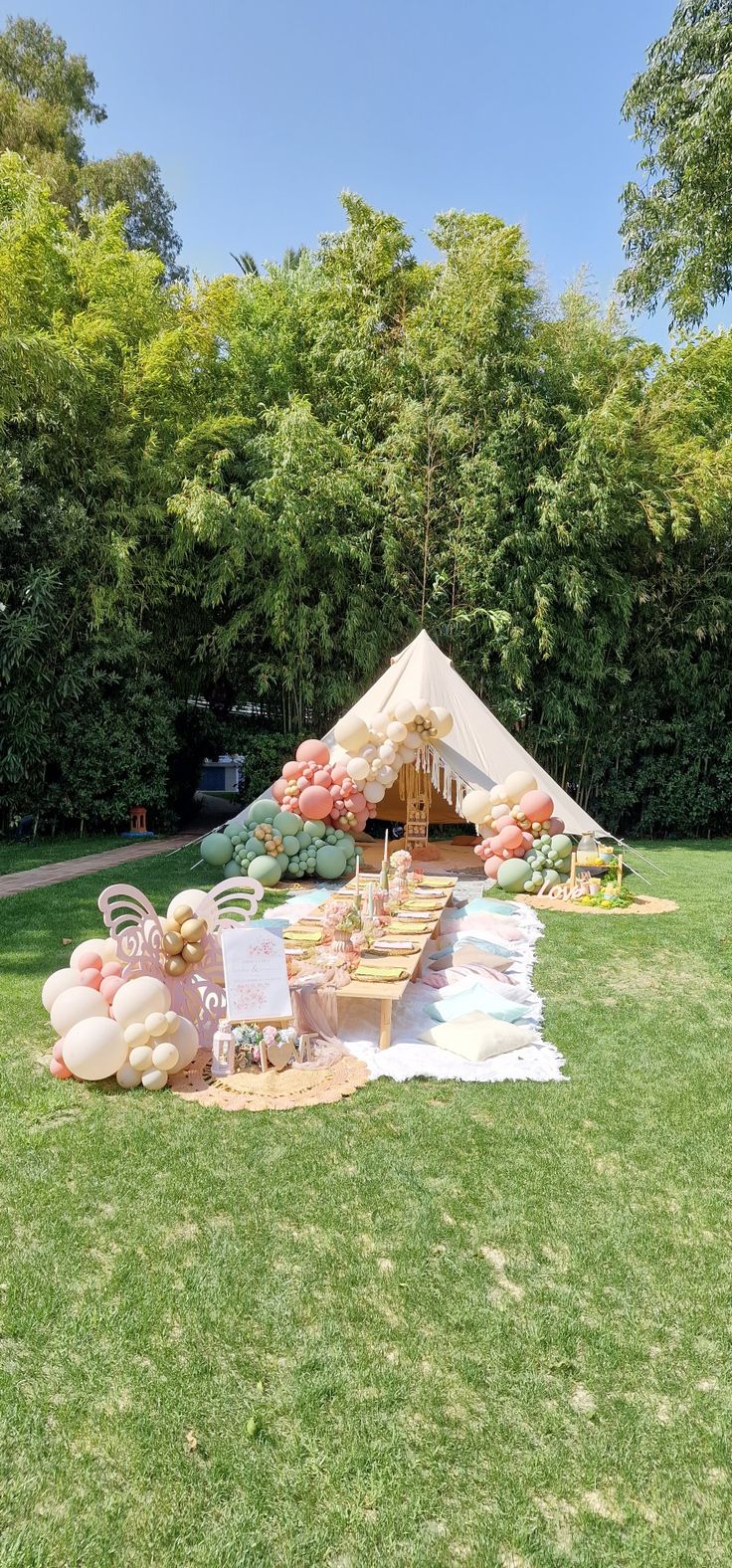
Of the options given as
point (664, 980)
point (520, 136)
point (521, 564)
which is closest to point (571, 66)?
point (520, 136)

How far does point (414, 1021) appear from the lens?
425 cm

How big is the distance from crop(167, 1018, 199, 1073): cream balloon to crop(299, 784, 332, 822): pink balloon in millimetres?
3946

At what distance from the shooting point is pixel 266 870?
23.5ft

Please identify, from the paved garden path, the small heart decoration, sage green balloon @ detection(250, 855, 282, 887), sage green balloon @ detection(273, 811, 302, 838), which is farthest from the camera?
sage green balloon @ detection(273, 811, 302, 838)

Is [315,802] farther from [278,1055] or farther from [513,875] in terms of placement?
[278,1055]

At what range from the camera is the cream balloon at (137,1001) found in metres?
3.38

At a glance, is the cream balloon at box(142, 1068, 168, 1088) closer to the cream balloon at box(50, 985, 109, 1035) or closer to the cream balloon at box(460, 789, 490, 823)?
the cream balloon at box(50, 985, 109, 1035)

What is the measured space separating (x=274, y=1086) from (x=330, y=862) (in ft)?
13.1

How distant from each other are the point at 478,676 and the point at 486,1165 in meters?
7.88

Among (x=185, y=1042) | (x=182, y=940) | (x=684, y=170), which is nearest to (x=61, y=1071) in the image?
(x=185, y=1042)

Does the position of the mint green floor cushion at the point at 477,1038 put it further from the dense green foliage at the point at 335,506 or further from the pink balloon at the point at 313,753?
the dense green foliage at the point at 335,506

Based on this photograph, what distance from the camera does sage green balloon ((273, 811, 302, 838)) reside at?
24.5ft

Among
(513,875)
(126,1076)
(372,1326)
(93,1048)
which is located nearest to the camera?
(372,1326)

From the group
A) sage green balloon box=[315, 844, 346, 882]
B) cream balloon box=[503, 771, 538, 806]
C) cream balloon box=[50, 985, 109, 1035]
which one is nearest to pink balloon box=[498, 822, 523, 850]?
cream balloon box=[503, 771, 538, 806]
